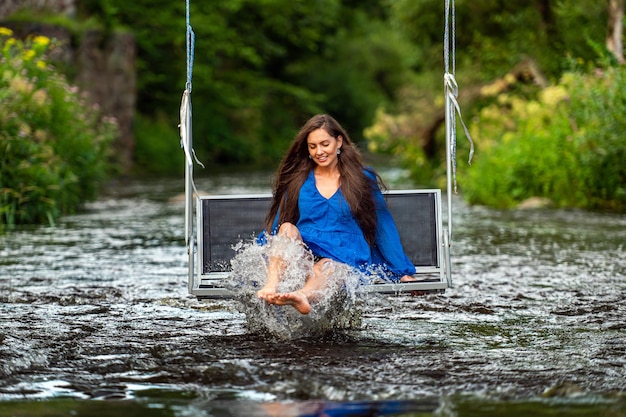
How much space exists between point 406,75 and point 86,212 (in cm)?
5535

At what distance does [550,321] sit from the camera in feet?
27.0

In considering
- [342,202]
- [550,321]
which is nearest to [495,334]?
[550,321]

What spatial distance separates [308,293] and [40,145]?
978 centimetres

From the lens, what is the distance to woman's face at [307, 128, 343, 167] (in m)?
7.74

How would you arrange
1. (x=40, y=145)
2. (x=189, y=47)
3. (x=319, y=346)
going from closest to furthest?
(x=319, y=346) < (x=189, y=47) < (x=40, y=145)

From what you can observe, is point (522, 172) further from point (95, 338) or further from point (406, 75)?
point (406, 75)

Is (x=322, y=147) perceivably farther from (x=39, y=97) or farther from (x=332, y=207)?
(x=39, y=97)

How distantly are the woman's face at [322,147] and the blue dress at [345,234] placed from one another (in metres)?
0.16

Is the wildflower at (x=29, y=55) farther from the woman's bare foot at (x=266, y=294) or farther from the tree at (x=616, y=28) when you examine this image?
the woman's bare foot at (x=266, y=294)

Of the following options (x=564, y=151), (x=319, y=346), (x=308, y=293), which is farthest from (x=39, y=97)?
(x=319, y=346)

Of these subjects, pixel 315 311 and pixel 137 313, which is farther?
pixel 137 313

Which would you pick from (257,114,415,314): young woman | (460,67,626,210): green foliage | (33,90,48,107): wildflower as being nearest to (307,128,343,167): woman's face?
(257,114,415,314): young woman

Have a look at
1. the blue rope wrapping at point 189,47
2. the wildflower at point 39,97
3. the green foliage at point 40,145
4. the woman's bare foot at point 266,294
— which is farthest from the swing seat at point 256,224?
the wildflower at point 39,97

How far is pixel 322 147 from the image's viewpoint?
7.74 meters
